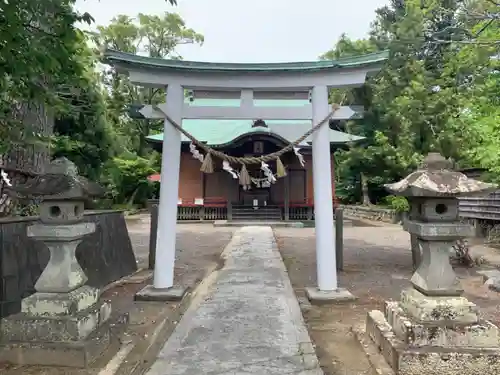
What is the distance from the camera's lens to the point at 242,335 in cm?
481

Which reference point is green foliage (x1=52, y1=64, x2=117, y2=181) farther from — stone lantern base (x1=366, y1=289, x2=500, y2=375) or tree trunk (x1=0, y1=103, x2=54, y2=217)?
stone lantern base (x1=366, y1=289, x2=500, y2=375)

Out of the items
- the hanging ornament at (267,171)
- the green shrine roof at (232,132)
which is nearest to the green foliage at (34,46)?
the hanging ornament at (267,171)

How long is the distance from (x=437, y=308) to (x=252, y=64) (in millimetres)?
4705

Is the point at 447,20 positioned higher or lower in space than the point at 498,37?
higher

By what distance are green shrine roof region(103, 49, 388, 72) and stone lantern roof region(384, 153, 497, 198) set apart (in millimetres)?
3089

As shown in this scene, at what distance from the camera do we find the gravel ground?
453 cm

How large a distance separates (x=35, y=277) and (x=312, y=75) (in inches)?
199

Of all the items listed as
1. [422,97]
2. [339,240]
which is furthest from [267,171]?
[422,97]

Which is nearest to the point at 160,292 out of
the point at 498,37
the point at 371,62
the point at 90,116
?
the point at 371,62

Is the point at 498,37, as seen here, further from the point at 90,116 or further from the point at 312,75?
the point at 90,116

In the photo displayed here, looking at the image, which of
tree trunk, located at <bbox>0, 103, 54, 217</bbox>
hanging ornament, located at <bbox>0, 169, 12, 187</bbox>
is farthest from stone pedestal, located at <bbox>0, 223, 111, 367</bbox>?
hanging ornament, located at <bbox>0, 169, 12, 187</bbox>

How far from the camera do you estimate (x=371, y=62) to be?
6.82 metres

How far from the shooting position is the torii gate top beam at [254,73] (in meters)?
6.82

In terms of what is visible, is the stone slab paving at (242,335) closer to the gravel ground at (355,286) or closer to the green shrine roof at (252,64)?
the gravel ground at (355,286)
